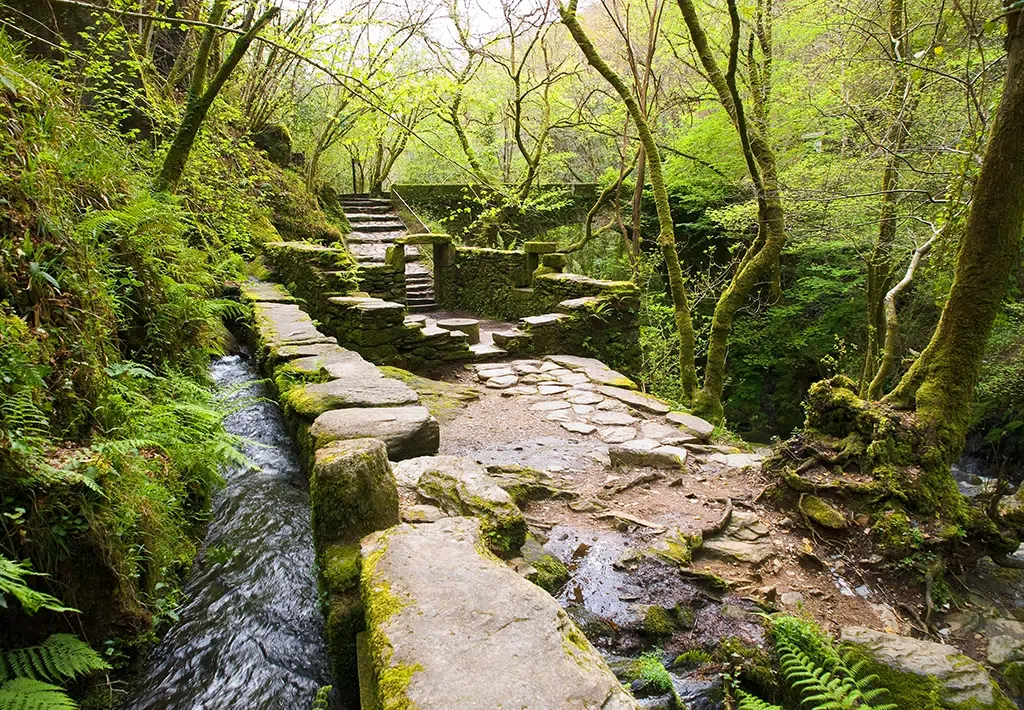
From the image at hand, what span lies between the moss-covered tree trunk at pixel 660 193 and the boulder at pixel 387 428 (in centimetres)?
461

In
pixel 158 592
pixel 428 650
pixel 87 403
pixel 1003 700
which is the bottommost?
pixel 1003 700

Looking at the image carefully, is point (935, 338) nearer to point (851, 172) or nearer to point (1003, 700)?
point (1003, 700)

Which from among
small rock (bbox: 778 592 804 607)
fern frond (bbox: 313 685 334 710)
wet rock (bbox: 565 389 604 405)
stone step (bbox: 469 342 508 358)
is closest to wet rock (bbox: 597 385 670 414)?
wet rock (bbox: 565 389 604 405)

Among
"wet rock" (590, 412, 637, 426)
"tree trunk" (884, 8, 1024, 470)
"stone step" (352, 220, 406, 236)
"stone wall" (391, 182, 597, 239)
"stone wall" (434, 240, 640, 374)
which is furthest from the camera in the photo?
"stone wall" (391, 182, 597, 239)

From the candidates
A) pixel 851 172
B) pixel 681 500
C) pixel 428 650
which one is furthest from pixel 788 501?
pixel 851 172

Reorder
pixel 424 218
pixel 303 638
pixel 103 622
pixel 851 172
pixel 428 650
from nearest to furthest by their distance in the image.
Answer: pixel 428 650 < pixel 103 622 < pixel 303 638 < pixel 851 172 < pixel 424 218

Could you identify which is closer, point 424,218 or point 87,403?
point 87,403

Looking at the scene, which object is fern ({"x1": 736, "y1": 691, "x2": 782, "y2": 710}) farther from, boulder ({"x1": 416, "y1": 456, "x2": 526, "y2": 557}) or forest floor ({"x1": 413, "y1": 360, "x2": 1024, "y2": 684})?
boulder ({"x1": 416, "y1": 456, "x2": 526, "y2": 557})

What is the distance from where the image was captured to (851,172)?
860cm

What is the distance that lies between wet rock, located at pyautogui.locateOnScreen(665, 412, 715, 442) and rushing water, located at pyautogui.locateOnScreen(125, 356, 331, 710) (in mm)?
3416

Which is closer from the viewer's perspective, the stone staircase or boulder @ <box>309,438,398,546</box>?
boulder @ <box>309,438,398,546</box>

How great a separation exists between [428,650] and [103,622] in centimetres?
134

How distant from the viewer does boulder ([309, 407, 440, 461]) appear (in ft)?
9.66

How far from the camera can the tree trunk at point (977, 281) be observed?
322cm
